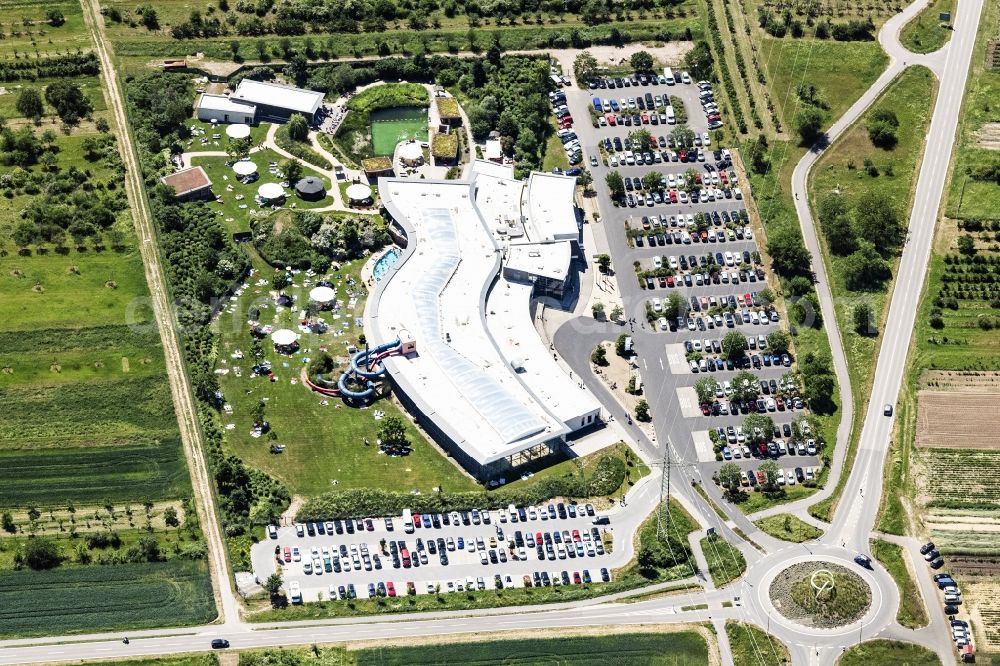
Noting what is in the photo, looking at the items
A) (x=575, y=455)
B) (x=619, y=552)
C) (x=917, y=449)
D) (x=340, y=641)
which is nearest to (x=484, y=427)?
(x=575, y=455)

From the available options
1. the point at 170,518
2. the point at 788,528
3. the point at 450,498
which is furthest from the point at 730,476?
the point at 170,518

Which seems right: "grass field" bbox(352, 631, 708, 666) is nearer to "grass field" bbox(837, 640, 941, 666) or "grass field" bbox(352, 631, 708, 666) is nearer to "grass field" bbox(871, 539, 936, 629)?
"grass field" bbox(837, 640, 941, 666)

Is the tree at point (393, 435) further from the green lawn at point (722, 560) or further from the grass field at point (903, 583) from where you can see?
the grass field at point (903, 583)

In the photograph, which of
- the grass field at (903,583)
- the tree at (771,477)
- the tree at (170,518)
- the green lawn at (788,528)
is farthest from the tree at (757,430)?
the tree at (170,518)

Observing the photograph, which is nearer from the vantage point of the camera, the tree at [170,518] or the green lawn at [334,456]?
the tree at [170,518]

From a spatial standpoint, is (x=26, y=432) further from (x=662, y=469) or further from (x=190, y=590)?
(x=662, y=469)

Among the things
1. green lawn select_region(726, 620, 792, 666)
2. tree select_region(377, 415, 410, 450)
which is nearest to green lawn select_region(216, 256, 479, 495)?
tree select_region(377, 415, 410, 450)
